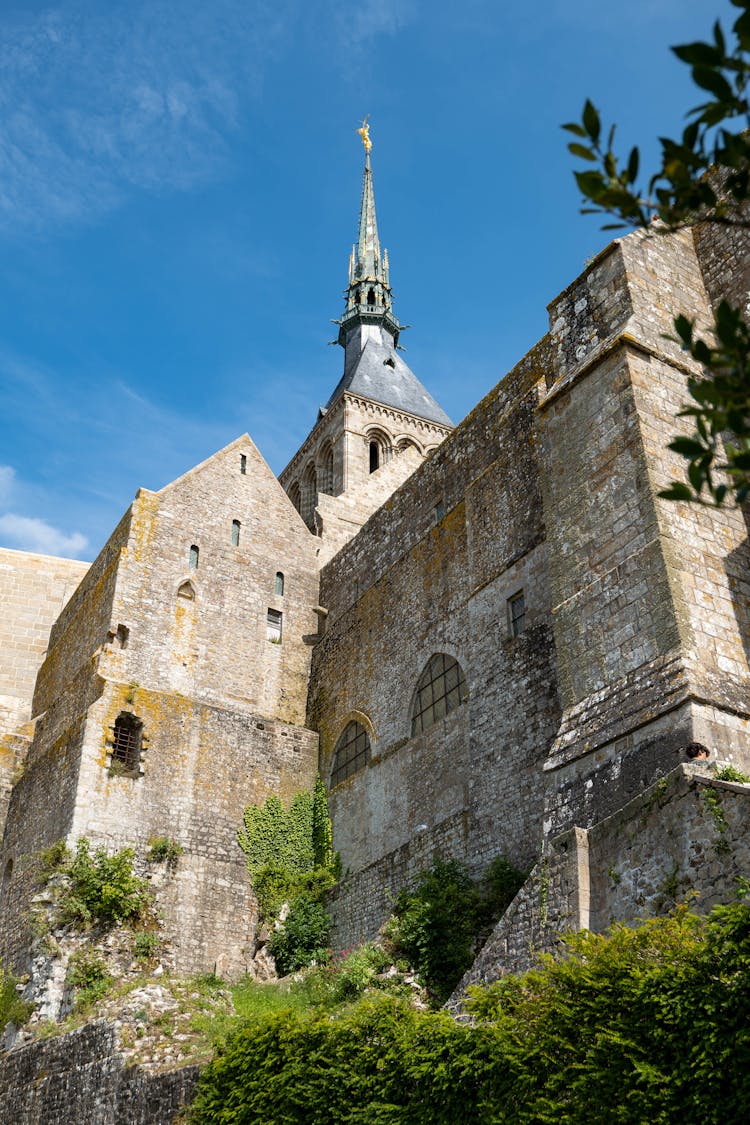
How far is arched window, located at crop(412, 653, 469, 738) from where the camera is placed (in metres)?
13.5

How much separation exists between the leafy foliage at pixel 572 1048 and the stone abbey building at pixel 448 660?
1.14m

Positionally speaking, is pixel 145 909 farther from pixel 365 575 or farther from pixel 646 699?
pixel 646 699

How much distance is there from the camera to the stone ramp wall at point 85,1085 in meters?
10.1

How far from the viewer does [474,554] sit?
45.1 ft

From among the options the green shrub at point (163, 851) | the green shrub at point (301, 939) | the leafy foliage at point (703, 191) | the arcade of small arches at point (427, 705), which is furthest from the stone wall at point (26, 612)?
the leafy foliage at point (703, 191)

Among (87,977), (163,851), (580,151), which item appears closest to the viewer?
(580,151)

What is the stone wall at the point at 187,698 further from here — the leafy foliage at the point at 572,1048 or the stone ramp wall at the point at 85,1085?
the leafy foliage at the point at 572,1048

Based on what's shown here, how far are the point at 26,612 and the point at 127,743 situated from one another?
22.0 feet

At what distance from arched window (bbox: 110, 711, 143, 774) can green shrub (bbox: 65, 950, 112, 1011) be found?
108 inches

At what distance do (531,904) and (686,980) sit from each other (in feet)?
9.21

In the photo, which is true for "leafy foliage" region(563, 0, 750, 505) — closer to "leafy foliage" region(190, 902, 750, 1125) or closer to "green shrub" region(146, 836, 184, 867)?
"leafy foliage" region(190, 902, 750, 1125)

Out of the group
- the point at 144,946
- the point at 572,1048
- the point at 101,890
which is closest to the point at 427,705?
the point at 144,946

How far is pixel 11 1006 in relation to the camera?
1323 cm

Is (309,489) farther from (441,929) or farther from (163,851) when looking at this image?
(441,929)
